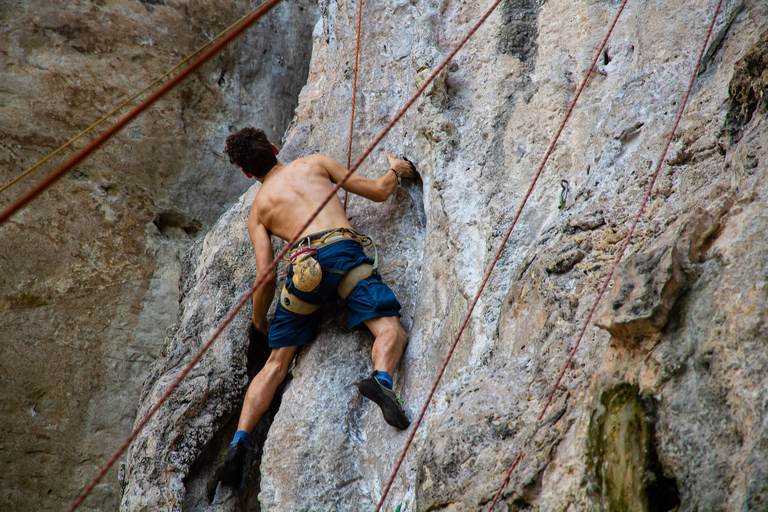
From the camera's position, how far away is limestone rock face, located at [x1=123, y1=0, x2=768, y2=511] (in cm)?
159

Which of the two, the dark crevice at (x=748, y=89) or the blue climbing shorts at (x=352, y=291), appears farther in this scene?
the blue climbing shorts at (x=352, y=291)

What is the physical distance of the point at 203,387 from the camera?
3.80m

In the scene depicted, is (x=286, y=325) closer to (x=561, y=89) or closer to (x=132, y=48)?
(x=561, y=89)

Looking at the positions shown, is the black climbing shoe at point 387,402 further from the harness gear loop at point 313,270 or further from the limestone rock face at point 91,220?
the limestone rock face at point 91,220

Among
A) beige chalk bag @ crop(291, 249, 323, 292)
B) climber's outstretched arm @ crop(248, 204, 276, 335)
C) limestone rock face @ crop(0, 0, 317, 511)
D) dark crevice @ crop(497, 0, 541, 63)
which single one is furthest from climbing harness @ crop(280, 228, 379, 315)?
limestone rock face @ crop(0, 0, 317, 511)

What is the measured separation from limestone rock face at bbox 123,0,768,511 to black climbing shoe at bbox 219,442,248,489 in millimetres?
164

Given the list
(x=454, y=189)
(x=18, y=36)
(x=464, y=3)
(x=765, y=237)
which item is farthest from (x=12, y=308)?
(x=765, y=237)

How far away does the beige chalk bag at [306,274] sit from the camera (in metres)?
3.32

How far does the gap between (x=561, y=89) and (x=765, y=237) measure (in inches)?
73.6

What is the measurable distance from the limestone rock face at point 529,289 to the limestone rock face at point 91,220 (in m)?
1.24

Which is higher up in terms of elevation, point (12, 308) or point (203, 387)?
point (12, 308)

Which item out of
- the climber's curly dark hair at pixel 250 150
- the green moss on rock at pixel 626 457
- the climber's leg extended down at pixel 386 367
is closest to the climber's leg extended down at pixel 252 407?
the climber's leg extended down at pixel 386 367

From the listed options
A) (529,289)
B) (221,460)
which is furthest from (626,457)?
(221,460)

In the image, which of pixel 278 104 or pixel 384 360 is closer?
pixel 384 360
